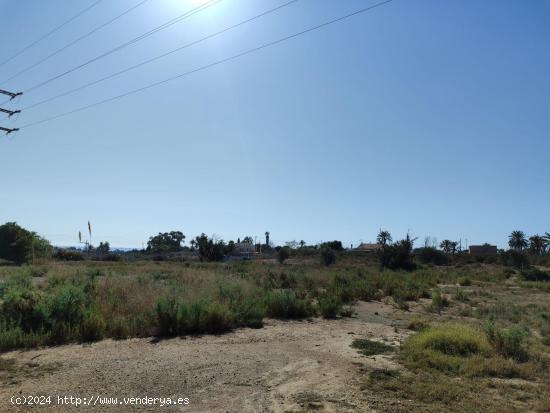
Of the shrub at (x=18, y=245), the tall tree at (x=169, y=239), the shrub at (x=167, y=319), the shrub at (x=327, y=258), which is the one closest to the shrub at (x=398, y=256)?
the shrub at (x=327, y=258)

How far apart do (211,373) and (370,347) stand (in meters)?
3.76

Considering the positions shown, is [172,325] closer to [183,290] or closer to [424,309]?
[183,290]

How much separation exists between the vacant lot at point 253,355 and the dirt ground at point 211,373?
0.09 ft

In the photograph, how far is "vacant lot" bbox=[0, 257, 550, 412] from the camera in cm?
632

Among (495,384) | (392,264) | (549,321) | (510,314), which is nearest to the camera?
(495,384)

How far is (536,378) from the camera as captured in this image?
7.52 m

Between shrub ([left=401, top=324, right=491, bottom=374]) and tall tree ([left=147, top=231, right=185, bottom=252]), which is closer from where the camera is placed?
shrub ([left=401, top=324, right=491, bottom=374])

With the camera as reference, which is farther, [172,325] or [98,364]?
[172,325]

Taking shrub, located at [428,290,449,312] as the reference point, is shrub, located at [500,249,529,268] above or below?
above

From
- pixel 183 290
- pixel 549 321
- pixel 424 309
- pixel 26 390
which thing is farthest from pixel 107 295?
pixel 549 321

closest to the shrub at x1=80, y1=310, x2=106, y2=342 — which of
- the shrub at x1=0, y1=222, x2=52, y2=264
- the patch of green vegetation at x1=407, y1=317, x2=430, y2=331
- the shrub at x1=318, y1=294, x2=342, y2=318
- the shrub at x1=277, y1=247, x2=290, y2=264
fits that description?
the shrub at x1=318, y1=294, x2=342, y2=318

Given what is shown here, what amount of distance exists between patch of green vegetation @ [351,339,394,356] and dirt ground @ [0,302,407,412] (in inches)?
7.6

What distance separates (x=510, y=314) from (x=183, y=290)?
11.6 m

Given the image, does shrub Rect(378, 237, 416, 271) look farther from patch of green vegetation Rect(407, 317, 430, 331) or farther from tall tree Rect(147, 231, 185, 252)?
tall tree Rect(147, 231, 185, 252)
